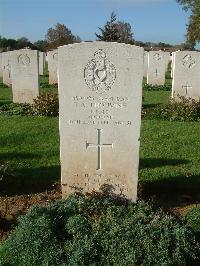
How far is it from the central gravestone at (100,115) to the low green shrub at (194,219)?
0.79 m

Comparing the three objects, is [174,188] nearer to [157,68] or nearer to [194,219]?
[194,219]

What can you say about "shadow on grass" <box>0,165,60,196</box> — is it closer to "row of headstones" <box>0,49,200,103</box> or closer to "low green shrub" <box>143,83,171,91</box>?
"row of headstones" <box>0,49,200,103</box>

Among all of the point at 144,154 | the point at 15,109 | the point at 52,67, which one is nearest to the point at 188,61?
the point at 15,109

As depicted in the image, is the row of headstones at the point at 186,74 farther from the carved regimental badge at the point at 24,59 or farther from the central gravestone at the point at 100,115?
the central gravestone at the point at 100,115

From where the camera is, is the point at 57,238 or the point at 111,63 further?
the point at 111,63

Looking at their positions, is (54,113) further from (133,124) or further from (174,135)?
(133,124)

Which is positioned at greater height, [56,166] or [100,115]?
[100,115]

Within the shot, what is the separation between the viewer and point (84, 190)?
18.7ft

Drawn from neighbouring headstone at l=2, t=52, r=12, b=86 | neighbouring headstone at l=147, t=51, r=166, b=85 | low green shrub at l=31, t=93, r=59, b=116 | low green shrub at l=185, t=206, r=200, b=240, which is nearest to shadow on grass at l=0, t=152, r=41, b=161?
low green shrub at l=185, t=206, r=200, b=240

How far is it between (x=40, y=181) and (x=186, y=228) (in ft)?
9.26

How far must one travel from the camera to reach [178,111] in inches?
473

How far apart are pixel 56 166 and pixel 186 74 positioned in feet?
22.8

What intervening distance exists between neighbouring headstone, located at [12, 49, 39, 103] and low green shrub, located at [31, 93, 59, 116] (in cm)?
112

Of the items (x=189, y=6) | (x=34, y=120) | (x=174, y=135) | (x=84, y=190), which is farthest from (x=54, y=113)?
(x=189, y=6)
